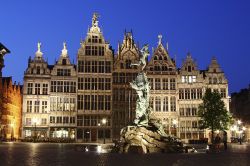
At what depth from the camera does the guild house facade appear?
7250cm

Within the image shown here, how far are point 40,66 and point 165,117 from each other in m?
26.1

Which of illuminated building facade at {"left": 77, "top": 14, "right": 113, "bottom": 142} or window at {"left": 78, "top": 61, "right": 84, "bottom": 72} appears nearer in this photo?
illuminated building facade at {"left": 77, "top": 14, "right": 113, "bottom": 142}

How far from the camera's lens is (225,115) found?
6356 centimetres

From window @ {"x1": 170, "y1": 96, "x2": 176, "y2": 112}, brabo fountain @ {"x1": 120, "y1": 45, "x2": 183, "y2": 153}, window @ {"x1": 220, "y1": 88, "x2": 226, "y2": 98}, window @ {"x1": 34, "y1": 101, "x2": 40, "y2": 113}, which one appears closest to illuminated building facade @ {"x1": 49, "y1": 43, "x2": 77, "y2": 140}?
window @ {"x1": 34, "y1": 101, "x2": 40, "y2": 113}

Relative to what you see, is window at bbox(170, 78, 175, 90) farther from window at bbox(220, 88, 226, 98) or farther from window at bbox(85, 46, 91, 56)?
window at bbox(85, 46, 91, 56)

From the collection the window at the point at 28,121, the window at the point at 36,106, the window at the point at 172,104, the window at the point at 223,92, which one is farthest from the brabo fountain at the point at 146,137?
the window at the point at 223,92

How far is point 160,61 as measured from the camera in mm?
75938

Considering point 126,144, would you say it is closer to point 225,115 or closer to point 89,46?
point 225,115

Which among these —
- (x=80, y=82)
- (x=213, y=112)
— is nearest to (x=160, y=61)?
(x=80, y=82)

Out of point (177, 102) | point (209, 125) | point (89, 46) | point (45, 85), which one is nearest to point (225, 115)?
point (209, 125)

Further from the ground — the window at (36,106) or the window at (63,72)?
the window at (63,72)

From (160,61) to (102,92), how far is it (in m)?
13.0

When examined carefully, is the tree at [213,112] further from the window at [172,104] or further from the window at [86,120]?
the window at [86,120]

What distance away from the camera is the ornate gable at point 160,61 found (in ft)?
248
